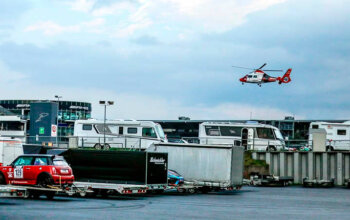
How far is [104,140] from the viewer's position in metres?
50.6

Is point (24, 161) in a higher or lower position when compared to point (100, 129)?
lower

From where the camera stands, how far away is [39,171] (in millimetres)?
26828

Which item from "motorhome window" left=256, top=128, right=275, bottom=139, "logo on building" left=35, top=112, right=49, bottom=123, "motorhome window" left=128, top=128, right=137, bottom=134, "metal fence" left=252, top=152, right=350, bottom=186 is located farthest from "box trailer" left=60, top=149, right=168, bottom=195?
"logo on building" left=35, top=112, right=49, bottom=123

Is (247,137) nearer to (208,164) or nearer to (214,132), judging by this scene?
(214,132)

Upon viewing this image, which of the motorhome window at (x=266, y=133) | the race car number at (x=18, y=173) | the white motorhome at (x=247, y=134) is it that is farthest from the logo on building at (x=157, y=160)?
the motorhome window at (x=266, y=133)

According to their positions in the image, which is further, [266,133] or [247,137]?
[247,137]

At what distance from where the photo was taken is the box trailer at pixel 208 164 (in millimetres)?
36656

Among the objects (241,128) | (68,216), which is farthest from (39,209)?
(241,128)

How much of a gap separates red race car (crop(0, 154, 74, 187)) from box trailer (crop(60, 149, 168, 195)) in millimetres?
2969

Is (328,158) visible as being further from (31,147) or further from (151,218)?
(151,218)

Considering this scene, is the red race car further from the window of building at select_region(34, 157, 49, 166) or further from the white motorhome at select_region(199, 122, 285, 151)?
the white motorhome at select_region(199, 122, 285, 151)

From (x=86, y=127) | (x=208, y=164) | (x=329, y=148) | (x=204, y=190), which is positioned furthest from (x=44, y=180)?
(x=329, y=148)

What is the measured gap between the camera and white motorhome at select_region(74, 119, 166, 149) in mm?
53219

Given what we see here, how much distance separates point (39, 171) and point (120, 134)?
2788 cm
